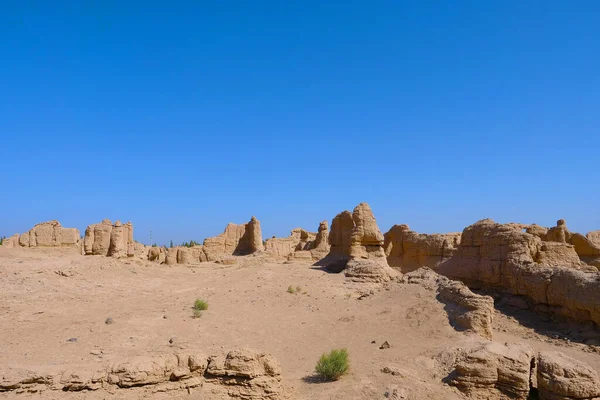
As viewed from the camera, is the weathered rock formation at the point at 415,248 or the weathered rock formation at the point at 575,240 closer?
the weathered rock formation at the point at 575,240

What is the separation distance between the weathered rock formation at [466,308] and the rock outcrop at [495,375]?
2.65 metres

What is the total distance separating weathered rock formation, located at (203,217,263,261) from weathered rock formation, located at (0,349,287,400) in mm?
20601

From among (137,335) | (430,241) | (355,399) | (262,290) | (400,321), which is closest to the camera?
(355,399)

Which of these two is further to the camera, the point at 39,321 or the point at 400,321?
the point at 400,321

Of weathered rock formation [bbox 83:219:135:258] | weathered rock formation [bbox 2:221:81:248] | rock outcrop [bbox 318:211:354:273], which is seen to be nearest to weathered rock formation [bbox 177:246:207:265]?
weathered rock formation [bbox 83:219:135:258]

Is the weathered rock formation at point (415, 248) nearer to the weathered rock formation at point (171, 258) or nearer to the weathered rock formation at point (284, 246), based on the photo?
the weathered rock formation at point (284, 246)

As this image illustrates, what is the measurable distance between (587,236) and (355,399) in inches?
826

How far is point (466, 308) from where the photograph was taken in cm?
1182

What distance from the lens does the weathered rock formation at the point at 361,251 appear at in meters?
18.0

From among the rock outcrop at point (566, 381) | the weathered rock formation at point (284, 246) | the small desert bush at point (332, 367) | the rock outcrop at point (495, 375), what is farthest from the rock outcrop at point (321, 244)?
the rock outcrop at point (566, 381)

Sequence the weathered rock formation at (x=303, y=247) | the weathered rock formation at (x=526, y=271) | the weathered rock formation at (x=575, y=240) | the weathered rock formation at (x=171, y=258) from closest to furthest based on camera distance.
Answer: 1. the weathered rock formation at (x=526, y=271)
2. the weathered rock formation at (x=575, y=240)
3. the weathered rock formation at (x=171, y=258)
4. the weathered rock formation at (x=303, y=247)

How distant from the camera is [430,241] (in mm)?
22703

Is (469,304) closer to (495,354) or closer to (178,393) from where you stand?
(495,354)

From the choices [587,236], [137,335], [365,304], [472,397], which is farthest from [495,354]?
[587,236]
